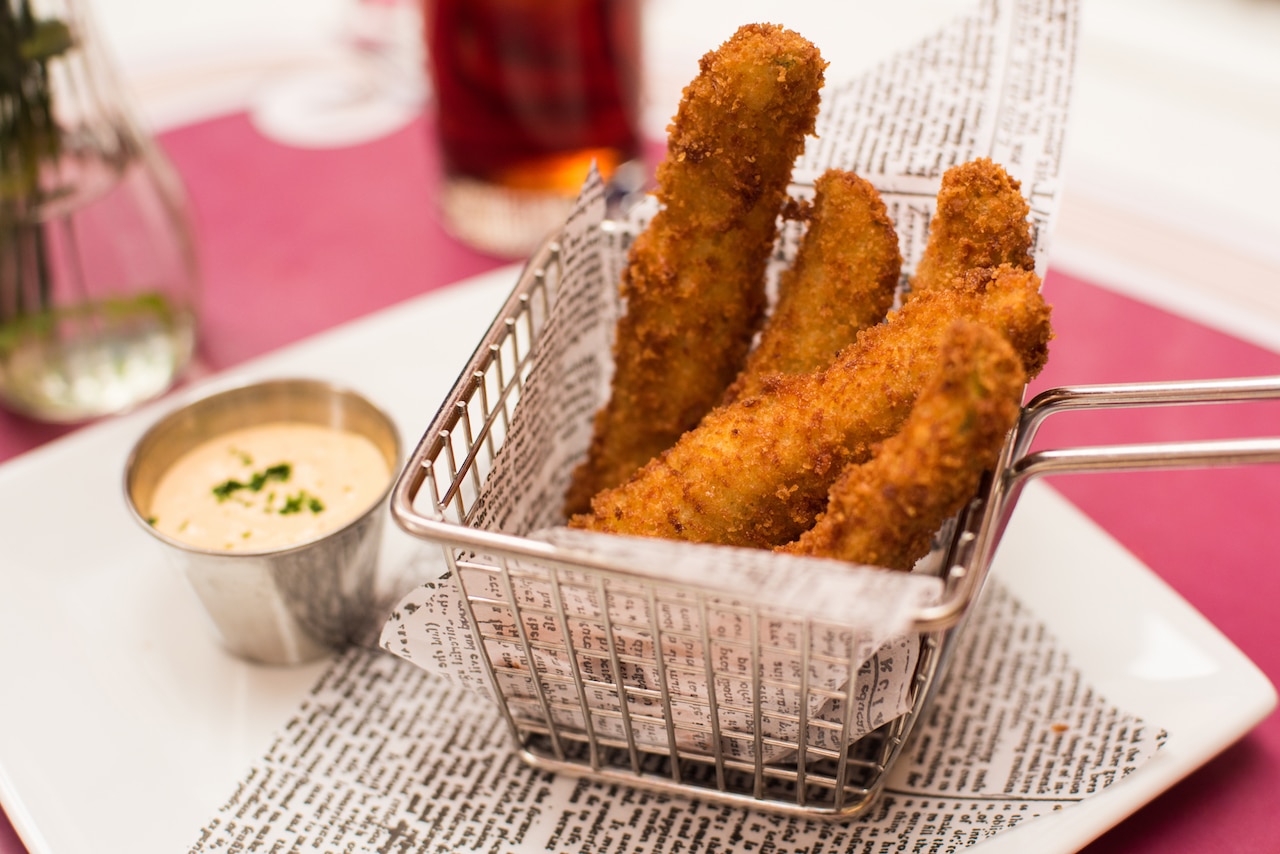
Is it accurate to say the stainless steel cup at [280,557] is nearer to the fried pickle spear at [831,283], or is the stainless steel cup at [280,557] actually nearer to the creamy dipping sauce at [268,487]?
the creamy dipping sauce at [268,487]

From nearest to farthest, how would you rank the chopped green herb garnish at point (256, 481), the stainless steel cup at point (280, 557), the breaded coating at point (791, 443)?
the breaded coating at point (791, 443) → the stainless steel cup at point (280, 557) → the chopped green herb garnish at point (256, 481)

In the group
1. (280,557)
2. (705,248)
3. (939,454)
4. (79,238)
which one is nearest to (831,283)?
(705,248)

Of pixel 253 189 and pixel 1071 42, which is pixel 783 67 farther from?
pixel 253 189

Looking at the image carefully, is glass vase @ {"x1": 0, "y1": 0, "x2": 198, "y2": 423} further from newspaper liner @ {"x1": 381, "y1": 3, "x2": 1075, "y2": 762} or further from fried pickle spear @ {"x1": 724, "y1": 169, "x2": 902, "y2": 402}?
fried pickle spear @ {"x1": 724, "y1": 169, "x2": 902, "y2": 402}

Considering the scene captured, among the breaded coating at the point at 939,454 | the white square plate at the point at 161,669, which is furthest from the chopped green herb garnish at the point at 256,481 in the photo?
the breaded coating at the point at 939,454

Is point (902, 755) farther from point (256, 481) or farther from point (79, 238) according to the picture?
point (79, 238)

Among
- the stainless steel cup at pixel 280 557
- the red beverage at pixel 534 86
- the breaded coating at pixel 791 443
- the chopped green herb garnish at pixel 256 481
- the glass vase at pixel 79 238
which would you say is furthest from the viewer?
the red beverage at pixel 534 86

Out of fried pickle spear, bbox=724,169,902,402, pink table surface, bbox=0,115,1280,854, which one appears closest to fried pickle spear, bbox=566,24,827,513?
fried pickle spear, bbox=724,169,902,402
